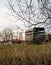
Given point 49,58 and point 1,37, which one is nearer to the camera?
point 49,58

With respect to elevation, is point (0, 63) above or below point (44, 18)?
below

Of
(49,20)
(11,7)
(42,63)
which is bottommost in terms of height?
(42,63)

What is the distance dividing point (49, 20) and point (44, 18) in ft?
0.82

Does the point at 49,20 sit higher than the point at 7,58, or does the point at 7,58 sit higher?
the point at 49,20

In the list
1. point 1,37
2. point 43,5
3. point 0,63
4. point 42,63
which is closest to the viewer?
point 0,63

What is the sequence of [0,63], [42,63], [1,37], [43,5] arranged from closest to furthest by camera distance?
[0,63] < [42,63] < [43,5] < [1,37]

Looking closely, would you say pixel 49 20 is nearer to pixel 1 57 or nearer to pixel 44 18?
pixel 44 18

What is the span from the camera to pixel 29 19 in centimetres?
951

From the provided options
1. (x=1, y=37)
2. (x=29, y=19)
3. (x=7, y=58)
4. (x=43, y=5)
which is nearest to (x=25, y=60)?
(x=7, y=58)

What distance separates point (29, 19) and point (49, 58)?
1859 mm

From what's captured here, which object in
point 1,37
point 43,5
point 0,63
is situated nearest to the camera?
point 0,63

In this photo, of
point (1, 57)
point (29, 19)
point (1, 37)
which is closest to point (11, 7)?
point (29, 19)

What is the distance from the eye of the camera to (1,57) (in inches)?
340

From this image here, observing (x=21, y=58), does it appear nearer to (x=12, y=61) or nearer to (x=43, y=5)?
(x=12, y=61)
